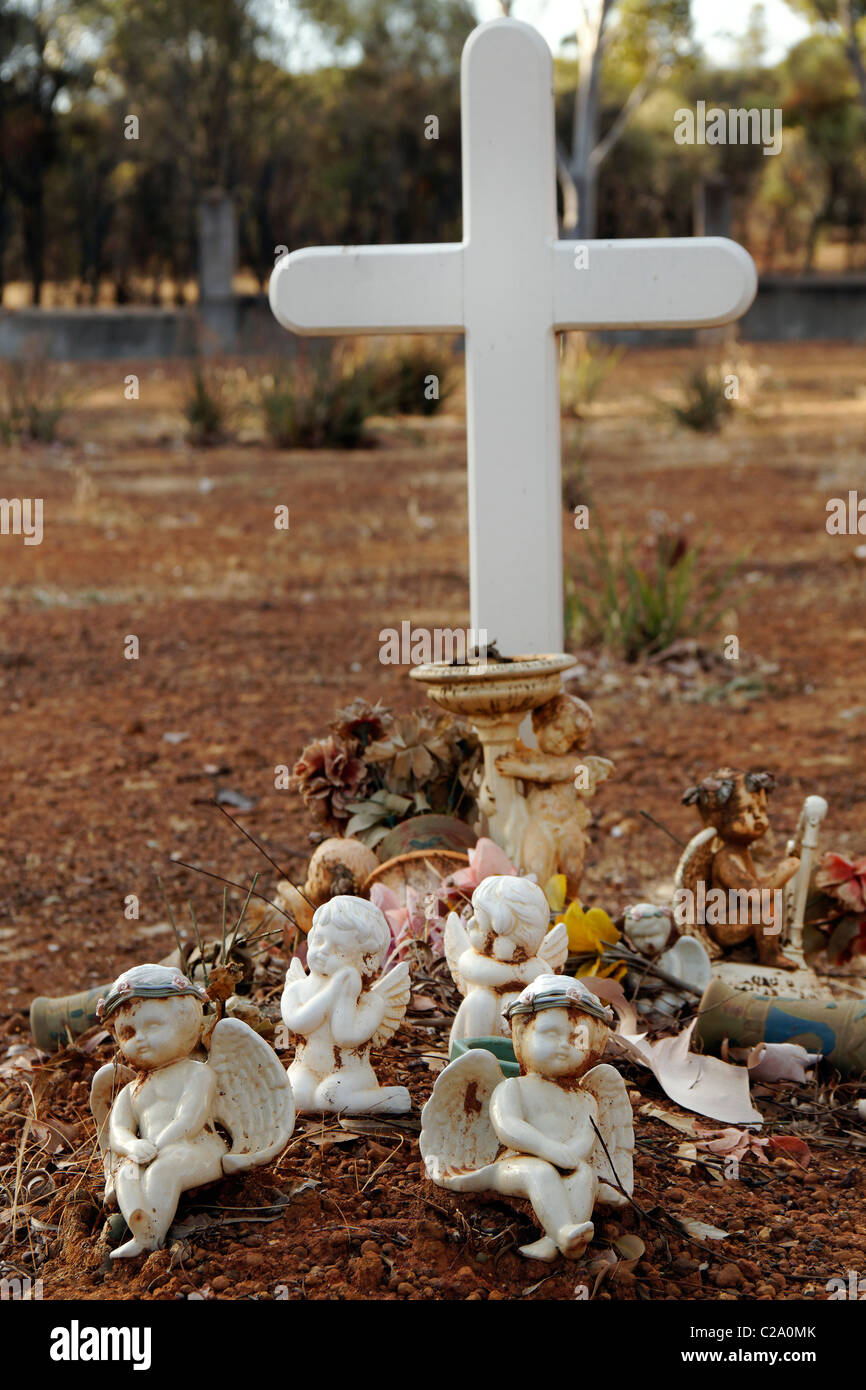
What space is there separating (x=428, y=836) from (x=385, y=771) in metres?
0.25

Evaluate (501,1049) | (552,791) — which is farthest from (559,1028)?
(552,791)

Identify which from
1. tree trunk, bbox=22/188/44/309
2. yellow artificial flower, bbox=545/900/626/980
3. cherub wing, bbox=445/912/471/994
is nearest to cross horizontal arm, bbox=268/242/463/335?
yellow artificial flower, bbox=545/900/626/980

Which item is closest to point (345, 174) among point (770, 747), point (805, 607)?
point (805, 607)

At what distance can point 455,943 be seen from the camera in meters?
2.48

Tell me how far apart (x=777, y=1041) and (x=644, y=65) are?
21837 mm

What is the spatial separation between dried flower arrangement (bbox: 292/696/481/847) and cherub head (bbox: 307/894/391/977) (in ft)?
2.84

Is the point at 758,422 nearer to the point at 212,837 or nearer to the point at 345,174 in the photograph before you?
the point at 212,837

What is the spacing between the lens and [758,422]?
13734mm

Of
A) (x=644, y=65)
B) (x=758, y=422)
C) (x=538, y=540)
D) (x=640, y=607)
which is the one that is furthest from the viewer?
(x=644, y=65)

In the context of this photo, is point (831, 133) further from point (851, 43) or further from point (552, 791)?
point (552, 791)

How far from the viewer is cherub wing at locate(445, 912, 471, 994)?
246 cm

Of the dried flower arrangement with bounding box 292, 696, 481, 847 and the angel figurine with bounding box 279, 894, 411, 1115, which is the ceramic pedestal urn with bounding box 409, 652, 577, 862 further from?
the angel figurine with bounding box 279, 894, 411, 1115

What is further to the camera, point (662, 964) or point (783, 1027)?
point (662, 964)

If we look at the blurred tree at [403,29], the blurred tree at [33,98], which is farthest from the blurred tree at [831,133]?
the blurred tree at [33,98]
